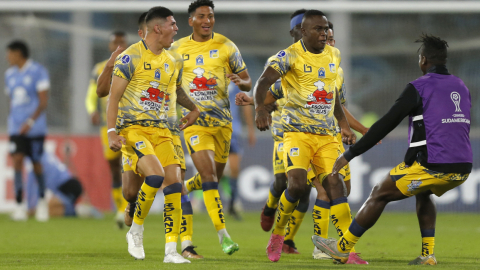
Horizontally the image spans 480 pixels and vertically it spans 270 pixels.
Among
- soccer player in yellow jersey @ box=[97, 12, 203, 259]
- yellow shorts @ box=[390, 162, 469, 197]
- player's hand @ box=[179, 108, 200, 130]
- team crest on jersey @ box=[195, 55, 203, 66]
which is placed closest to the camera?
yellow shorts @ box=[390, 162, 469, 197]

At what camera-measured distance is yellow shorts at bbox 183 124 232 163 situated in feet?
24.4

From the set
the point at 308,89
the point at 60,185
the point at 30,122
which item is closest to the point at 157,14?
the point at 308,89

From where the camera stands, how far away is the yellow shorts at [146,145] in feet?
21.2

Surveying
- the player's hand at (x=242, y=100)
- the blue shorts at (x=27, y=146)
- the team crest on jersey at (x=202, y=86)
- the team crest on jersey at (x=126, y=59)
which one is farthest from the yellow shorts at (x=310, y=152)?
the blue shorts at (x=27, y=146)

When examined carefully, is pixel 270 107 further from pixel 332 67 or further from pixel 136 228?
pixel 136 228

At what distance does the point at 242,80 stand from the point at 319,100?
2.91 ft

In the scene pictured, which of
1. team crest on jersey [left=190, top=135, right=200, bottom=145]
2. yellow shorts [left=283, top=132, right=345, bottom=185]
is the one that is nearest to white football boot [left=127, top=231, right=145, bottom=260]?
team crest on jersey [left=190, top=135, right=200, bottom=145]

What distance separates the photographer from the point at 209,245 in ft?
27.2

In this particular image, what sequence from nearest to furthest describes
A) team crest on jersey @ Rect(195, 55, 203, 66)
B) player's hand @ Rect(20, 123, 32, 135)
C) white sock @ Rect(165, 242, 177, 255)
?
1. white sock @ Rect(165, 242, 177, 255)
2. team crest on jersey @ Rect(195, 55, 203, 66)
3. player's hand @ Rect(20, 123, 32, 135)

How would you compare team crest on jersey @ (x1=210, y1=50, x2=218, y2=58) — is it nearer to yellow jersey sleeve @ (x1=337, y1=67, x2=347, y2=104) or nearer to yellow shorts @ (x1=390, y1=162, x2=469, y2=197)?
yellow jersey sleeve @ (x1=337, y1=67, x2=347, y2=104)

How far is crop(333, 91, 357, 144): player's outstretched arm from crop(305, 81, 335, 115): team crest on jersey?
228 mm

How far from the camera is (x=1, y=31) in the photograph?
16.5 meters

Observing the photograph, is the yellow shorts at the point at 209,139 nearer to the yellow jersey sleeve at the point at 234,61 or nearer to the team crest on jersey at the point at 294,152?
the yellow jersey sleeve at the point at 234,61

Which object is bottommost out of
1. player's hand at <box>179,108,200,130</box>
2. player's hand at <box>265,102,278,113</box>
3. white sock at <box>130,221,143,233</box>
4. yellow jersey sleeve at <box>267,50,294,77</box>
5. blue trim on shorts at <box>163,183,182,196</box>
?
white sock at <box>130,221,143,233</box>
